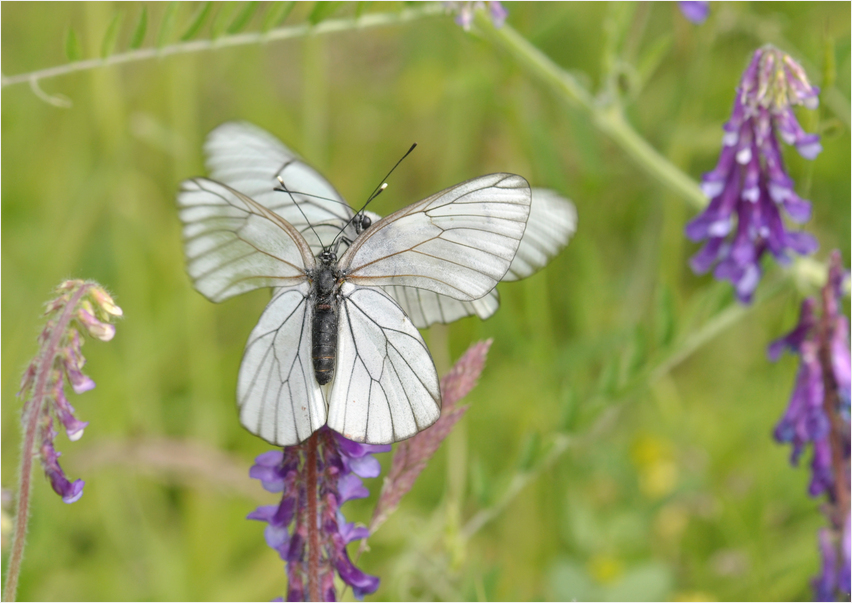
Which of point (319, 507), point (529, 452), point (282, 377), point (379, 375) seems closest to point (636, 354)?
point (529, 452)

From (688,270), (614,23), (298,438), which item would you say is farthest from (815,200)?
(298,438)

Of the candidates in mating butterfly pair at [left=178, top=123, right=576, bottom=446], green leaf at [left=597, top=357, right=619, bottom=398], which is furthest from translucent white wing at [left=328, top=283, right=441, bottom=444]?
green leaf at [left=597, top=357, right=619, bottom=398]

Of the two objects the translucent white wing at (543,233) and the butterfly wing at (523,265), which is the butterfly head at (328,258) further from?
the translucent white wing at (543,233)

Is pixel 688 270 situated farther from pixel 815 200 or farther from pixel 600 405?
pixel 600 405

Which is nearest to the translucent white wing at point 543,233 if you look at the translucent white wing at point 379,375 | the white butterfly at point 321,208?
the white butterfly at point 321,208

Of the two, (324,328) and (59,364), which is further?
(324,328)

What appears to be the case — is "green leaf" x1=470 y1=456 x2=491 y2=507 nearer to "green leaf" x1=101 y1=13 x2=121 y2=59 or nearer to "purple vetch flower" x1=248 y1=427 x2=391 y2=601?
"purple vetch flower" x1=248 y1=427 x2=391 y2=601

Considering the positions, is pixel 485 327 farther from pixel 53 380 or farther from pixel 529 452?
pixel 53 380
